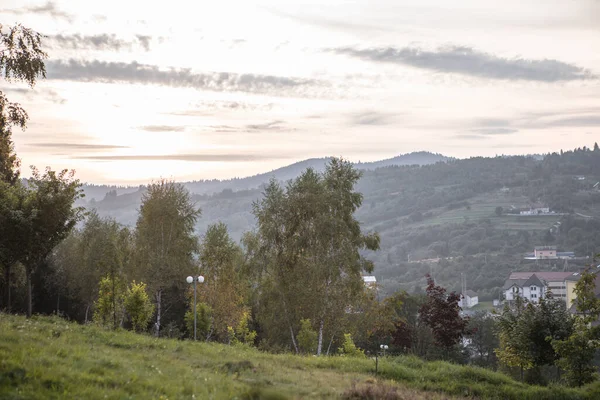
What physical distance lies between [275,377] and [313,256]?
612 inches

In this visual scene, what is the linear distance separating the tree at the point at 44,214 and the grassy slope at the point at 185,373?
3139 mm

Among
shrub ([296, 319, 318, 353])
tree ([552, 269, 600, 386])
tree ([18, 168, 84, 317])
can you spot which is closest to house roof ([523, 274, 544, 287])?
shrub ([296, 319, 318, 353])

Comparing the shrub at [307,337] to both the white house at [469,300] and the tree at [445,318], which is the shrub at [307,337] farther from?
the white house at [469,300]

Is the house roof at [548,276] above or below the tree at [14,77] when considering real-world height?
below

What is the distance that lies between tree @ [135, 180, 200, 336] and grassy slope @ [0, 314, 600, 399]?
15168 millimetres

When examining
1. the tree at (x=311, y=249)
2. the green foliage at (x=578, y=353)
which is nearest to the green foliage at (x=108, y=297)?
the tree at (x=311, y=249)

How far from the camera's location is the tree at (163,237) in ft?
123

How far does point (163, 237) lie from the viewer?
38156 mm

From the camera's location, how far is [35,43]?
17375mm

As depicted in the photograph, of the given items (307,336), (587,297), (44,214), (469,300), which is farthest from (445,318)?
(469,300)

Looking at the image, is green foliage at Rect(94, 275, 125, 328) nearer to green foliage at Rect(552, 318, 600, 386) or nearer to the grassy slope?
the grassy slope

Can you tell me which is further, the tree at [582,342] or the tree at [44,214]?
the tree at [44,214]

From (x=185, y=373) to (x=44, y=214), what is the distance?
12.8 meters

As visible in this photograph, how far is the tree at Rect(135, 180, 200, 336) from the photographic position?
37.5 meters
